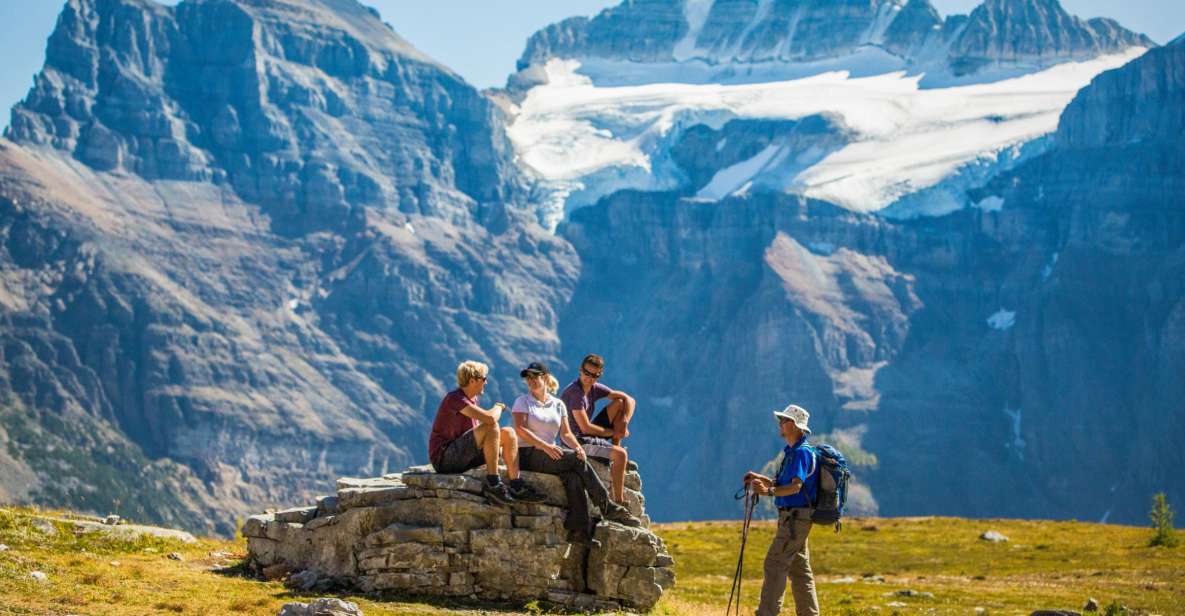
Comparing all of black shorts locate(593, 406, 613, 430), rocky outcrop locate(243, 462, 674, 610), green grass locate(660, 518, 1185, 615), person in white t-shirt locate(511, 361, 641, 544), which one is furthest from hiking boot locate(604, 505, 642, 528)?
black shorts locate(593, 406, 613, 430)

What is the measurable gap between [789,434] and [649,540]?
5018mm

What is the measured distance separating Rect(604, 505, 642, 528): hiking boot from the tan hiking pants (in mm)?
4538

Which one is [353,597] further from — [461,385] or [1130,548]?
[1130,548]

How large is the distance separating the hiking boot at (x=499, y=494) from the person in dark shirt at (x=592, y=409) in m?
3.23

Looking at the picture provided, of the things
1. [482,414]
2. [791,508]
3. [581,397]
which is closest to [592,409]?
[581,397]

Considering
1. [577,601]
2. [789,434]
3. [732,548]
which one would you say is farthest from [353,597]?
[732,548]

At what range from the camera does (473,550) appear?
38.0 metres

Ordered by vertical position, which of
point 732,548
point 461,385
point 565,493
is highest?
point 461,385

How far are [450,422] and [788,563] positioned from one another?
8841 mm

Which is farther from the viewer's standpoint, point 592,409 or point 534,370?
point 592,409

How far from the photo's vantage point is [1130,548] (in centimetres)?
7875

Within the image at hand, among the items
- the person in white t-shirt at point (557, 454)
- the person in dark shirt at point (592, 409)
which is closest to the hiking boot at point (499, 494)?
the person in white t-shirt at point (557, 454)

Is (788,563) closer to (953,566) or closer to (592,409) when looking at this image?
(592,409)

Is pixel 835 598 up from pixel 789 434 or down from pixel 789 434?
down
